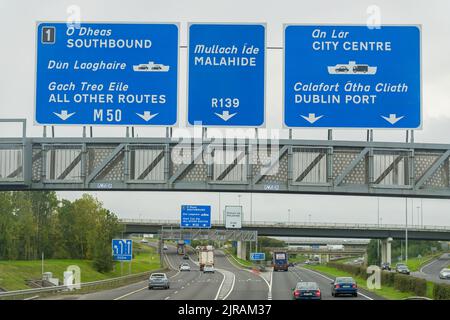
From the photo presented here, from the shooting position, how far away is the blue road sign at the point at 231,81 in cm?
2280

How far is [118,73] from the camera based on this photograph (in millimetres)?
23484

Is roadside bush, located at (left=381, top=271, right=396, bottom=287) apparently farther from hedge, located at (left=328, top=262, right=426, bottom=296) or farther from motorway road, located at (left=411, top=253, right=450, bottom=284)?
motorway road, located at (left=411, top=253, right=450, bottom=284)

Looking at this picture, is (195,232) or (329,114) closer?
(329,114)

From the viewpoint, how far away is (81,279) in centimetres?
7269

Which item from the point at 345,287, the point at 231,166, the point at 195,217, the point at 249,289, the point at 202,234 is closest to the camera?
the point at 231,166

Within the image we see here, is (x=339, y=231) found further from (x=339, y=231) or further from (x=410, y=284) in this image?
(x=410, y=284)

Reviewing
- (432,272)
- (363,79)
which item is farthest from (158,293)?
(432,272)

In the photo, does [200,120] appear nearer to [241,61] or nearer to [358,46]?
[241,61]

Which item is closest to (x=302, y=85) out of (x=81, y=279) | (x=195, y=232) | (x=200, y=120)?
(x=200, y=120)

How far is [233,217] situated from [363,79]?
198ft

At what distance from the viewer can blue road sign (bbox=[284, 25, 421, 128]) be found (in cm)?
2292
